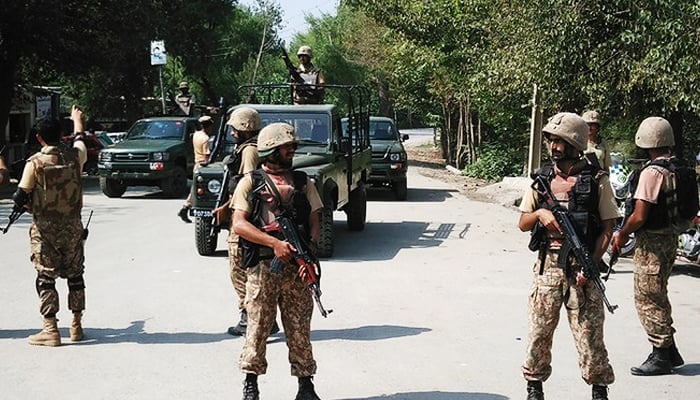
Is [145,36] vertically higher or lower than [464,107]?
higher

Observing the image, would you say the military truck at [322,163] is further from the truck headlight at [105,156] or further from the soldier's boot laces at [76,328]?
the truck headlight at [105,156]

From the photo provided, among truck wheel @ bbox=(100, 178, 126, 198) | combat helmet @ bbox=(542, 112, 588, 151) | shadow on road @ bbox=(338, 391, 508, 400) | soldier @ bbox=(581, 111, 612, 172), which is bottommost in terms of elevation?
truck wheel @ bbox=(100, 178, 126, 198)

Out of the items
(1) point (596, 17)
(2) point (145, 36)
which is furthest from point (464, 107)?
(1) point (596, 17)

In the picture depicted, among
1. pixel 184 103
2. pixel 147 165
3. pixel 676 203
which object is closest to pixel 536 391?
pixel 676 203

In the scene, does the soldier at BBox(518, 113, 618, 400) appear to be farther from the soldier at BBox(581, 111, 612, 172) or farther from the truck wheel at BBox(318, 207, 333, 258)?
the truck wheel at BBox(318, 207, 333, 258)

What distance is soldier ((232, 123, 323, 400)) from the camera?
545 cm

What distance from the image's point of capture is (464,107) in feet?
97.2

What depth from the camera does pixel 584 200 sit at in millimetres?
5297

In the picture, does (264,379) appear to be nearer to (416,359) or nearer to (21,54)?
(416,359)

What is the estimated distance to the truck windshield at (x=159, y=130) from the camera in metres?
21.3

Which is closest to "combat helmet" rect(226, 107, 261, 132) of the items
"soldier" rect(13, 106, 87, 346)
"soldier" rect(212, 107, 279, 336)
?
"soldier" rect(212, 107, 279, 336)

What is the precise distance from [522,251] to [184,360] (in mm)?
6554

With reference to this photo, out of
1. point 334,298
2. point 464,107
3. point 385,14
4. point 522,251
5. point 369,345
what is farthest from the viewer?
point 464,107

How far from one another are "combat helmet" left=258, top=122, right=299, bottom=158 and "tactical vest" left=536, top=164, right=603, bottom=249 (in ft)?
4.93
